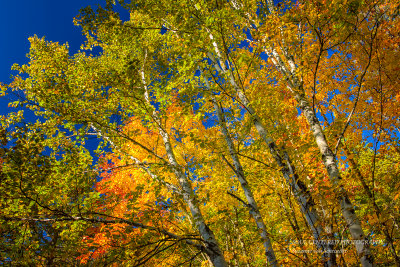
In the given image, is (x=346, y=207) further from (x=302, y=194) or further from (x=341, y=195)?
(x=302, y=194)

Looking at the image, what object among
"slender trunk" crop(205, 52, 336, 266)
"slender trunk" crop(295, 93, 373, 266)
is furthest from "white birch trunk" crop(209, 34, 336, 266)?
"slender trunk" crop(295, 93, 373, 266)

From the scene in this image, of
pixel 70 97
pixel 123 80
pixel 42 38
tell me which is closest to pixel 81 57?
pixel 42 38

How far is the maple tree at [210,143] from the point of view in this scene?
9.72 ft

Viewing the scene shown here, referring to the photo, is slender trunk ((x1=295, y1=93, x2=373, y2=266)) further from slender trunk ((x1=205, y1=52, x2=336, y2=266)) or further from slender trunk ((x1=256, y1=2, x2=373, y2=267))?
slender trunk ((x1=205, y1=52, x2=336, y2=266))

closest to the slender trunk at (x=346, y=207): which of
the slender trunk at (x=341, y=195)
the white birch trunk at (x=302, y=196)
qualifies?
the slender trunk at (x=341, y=195)

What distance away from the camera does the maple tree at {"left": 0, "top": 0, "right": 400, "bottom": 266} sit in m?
2.96

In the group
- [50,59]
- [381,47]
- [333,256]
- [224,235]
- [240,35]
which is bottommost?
[333,256]

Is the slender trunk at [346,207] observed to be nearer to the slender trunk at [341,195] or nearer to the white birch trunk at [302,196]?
the slender trunk at [341,195]

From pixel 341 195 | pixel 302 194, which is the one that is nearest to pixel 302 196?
pixel 302 194

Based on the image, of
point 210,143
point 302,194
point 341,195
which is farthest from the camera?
point 210,143

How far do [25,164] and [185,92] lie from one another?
9.80 feet

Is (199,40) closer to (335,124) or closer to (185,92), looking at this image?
(185,92)

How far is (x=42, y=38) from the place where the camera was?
11.2 metres

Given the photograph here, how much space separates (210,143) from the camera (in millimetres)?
4141
